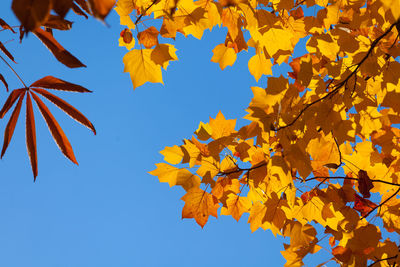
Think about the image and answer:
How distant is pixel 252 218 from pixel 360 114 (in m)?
0.89

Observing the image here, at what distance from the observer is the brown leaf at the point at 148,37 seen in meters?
1.68

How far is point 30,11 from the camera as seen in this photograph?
0.51 meters

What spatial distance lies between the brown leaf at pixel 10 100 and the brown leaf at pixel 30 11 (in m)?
0.64

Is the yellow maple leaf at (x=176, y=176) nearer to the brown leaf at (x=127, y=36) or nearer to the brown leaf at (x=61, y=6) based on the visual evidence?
the brown leaf at (x=127, y=36)

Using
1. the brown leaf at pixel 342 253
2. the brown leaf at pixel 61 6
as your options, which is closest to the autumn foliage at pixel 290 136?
the brown leaf at pixel 342 253

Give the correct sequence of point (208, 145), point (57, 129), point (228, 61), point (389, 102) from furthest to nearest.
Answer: point (228, 61) < point (389, 102) < point (208, 145) < point (57, 129)

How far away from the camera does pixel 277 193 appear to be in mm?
1763

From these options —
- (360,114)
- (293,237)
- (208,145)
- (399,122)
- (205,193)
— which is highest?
(360,114)

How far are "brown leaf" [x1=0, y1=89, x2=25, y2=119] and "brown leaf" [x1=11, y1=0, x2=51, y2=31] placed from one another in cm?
64

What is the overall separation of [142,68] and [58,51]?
0.77m

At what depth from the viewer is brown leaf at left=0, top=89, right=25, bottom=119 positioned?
103 cm

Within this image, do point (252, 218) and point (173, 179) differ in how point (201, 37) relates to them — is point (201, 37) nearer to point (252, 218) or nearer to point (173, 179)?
point (173, 179)

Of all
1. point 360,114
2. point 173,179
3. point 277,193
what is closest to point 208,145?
point 173,179

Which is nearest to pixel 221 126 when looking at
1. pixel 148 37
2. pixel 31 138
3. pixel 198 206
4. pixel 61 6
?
pixel 198 206
